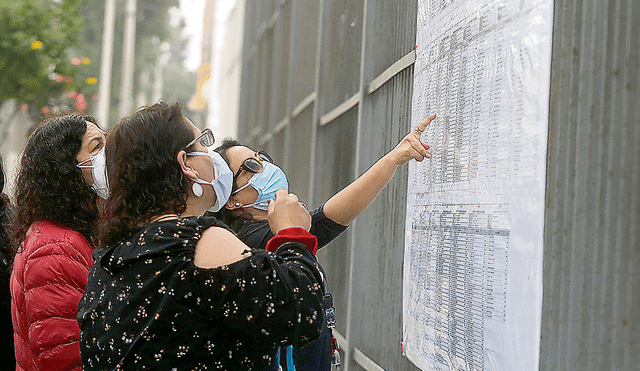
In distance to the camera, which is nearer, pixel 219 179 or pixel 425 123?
→ pixel 219 179

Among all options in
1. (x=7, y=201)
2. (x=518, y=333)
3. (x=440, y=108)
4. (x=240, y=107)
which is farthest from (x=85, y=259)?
(x=240, y=107)

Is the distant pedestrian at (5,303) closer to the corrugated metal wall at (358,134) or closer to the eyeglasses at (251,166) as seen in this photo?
the eyeglasses at (251,166)

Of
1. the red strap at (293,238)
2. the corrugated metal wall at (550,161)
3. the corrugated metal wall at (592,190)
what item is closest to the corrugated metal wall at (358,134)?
the corrugated metal wall at (550,161)

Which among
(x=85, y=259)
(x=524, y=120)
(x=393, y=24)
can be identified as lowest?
(x=85, y=259)

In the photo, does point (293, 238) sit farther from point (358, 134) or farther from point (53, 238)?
point (358, 134)

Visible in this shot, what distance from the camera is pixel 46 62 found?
9195mm

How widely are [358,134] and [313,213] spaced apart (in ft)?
3.10

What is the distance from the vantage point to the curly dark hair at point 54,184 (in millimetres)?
2451

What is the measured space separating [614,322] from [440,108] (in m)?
0.80

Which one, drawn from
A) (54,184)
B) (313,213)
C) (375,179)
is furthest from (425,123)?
(54,184)

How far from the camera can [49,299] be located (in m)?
2.22

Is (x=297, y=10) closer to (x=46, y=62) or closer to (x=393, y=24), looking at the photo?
(x=393, y=24)

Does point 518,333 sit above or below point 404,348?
above

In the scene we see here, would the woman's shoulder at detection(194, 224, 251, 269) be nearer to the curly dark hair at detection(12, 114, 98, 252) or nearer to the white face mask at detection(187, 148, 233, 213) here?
the white face mask at detection(187, 148, 233, 213)
